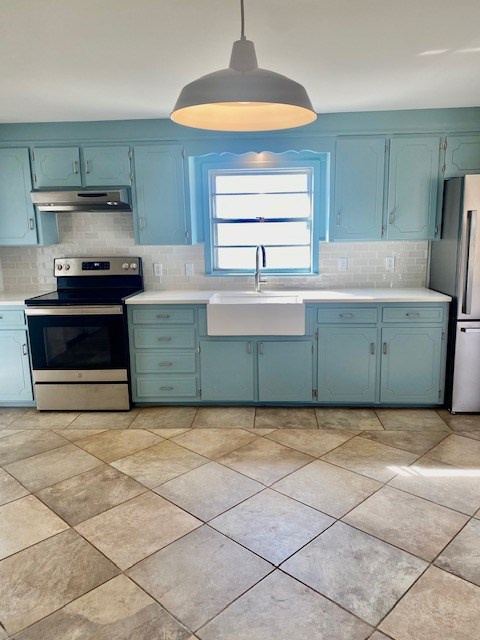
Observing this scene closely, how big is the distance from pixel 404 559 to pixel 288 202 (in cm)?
298

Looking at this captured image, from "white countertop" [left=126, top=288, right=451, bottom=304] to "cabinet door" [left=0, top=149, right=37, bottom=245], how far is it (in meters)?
1.13

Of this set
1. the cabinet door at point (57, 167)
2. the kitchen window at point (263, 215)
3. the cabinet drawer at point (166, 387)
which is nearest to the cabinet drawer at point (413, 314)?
the kitchen window at point (263, 215)

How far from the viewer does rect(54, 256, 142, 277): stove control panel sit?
13.6ft

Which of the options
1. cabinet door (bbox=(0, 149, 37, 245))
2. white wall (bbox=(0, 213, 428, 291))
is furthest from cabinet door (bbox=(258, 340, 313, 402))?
cabinet door (bbox=(0, 149, 37, 245))

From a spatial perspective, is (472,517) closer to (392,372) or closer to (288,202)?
(392,372)

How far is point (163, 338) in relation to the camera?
12.3ft

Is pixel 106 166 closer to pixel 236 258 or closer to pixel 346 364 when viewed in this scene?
pixel 236 258

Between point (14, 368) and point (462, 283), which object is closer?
point (462, 283)

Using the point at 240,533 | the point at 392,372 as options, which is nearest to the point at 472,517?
the point at 240,533

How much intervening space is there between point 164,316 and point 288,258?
1.27m

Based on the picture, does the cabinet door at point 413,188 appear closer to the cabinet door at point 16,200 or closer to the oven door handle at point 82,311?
the oven door handle at point 82,311

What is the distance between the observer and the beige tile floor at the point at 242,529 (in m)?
1.74

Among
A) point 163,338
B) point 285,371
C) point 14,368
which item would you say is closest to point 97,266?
point 163,338

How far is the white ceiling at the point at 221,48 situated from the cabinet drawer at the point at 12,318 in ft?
5.12
